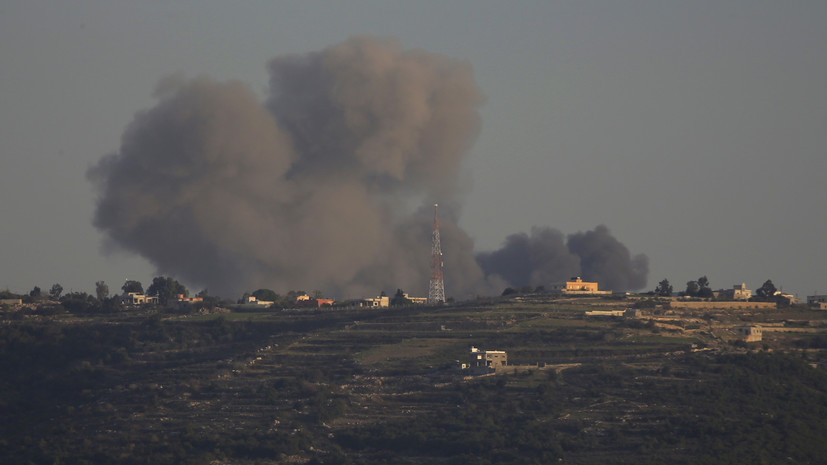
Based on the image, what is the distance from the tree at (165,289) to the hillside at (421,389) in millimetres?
15761

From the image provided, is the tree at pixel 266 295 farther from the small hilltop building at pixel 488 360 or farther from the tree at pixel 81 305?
the small hilltop building at pixel 488 360

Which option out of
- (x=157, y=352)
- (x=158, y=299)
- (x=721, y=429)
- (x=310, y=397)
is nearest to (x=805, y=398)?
(x=721, y=429)

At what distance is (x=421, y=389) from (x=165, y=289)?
4525 centimetres

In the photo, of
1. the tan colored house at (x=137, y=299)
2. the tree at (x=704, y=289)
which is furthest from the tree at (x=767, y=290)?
the tan colored house at (x=137, y=299)

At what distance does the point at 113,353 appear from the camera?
4301 inches

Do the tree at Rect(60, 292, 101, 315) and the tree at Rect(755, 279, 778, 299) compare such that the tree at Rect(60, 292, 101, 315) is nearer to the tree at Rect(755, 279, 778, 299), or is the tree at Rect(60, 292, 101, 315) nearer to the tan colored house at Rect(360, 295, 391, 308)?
the tan colored house at Rect(360, 295, 391, 308)

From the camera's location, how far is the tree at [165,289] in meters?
132

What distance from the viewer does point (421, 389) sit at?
9262cm

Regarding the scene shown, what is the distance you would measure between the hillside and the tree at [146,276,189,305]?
51.7 feet

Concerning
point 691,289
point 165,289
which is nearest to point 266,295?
point 165,289

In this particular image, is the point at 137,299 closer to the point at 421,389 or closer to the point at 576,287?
the point at 576,287

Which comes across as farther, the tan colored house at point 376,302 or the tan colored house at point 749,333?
the tan colored house at point 376,302

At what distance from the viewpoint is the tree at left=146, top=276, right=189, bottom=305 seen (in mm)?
132125

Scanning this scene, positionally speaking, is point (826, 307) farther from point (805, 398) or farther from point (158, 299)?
point (158, 299)
